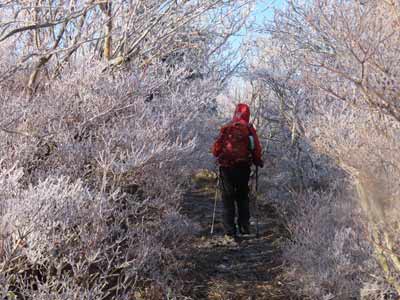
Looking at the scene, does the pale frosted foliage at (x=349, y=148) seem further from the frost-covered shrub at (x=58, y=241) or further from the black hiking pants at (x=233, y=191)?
the frost-covered shrub at (x=58, y=241)

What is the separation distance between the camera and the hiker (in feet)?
18.7

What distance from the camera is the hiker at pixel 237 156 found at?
18.7ft

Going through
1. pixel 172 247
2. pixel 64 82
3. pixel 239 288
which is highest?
pixel 64 82

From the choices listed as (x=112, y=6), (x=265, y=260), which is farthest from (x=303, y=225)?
(x=112, y=6)

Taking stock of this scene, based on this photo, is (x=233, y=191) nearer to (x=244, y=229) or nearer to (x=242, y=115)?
(x=244, y=229)

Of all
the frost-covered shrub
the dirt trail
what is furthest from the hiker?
the frost-covered shrub

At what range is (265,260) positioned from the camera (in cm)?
592

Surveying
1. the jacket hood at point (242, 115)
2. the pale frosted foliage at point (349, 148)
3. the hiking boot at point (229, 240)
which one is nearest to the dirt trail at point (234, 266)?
the hiking boot at point (229, 240)

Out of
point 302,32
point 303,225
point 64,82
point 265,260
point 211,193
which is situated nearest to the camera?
point 64,82

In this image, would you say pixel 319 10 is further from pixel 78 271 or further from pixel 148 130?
pixel 78 271

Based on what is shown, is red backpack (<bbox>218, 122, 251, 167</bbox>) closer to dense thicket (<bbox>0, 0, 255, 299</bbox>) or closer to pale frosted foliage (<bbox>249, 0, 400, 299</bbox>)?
dense thicket (<bbox>0, 0, 255, 299</bbox>)

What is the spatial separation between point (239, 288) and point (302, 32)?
3964 mm

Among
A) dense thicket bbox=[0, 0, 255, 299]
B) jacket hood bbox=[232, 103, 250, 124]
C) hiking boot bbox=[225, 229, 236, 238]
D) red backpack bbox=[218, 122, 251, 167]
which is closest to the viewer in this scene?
dense thicket bbox=[0, 0, 255, 299]

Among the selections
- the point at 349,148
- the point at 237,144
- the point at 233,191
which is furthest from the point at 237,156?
the point at 349,148
